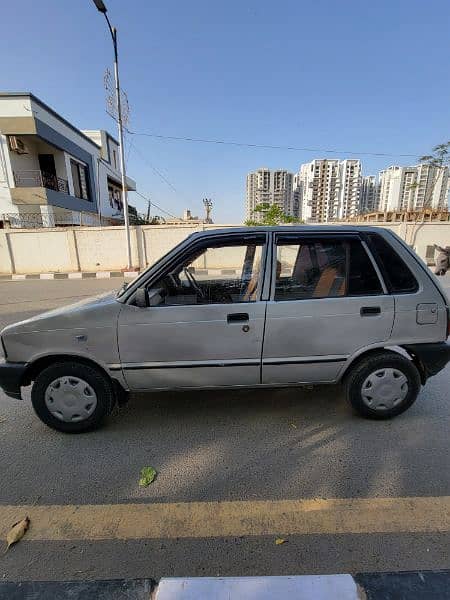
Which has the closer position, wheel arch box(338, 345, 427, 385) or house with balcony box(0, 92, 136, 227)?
wheel arch box(338, 345, 427, 385)

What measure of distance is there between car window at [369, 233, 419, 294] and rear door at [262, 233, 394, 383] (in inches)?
3.5

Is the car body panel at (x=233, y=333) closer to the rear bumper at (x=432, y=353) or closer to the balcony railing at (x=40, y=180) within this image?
the rear bumper at (x=432, y=353)

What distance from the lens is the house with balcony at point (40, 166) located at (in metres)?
16.5

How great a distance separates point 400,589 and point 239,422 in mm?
1497

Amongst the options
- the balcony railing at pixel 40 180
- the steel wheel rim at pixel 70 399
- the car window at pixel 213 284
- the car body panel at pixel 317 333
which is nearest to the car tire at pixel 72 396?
the steel wheel rim at pixel 70 399

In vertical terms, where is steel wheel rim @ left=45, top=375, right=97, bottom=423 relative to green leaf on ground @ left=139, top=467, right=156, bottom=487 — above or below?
above

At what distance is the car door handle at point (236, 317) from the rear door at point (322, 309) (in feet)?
0.61

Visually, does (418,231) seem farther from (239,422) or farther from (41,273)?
(41,273)

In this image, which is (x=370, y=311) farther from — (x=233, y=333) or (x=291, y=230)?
(x=233, y=333)

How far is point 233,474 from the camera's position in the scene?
2160 mm

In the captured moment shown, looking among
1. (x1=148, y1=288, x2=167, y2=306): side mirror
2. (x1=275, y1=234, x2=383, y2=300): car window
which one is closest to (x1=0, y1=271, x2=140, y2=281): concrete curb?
(x1=148, y1=288, x2=167, y2=306): side mirror

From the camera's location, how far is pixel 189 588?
4.59 feet

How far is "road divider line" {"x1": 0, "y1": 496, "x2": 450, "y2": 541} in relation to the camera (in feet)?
5.67

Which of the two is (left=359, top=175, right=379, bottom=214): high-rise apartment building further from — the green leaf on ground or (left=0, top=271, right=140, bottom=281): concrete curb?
the green leaf on ground
